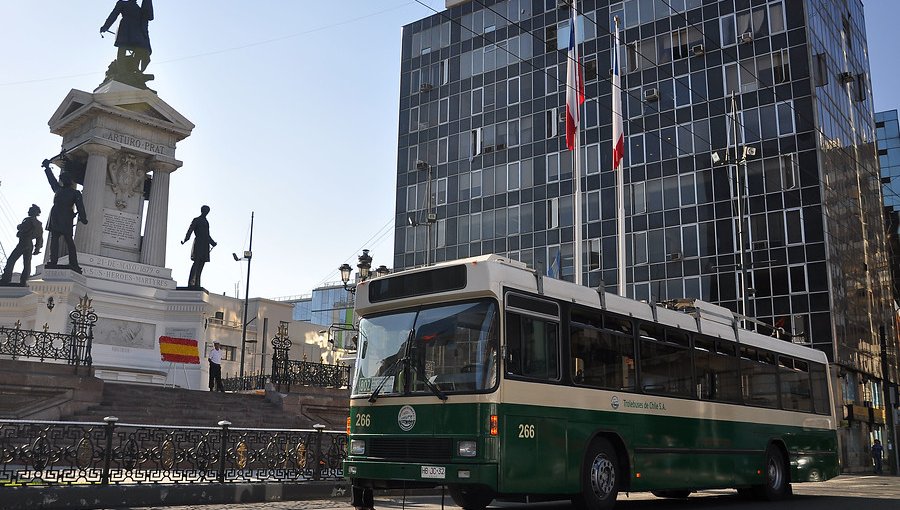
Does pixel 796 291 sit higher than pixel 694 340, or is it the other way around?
pixel 796 291

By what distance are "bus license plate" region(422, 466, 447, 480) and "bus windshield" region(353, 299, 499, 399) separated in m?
0.87

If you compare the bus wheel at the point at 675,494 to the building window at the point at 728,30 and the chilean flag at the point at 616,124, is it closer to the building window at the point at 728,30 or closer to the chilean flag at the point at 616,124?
the chilean flag at the point at 616,124

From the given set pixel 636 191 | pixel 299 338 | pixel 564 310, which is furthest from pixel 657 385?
pixel 299 338

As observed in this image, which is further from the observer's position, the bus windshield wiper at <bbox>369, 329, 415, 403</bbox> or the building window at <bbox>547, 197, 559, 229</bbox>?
the building window at <bbox>547, 197, 559, 229</bbox>

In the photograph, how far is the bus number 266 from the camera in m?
10.3

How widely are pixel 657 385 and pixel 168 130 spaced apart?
26.8 metres

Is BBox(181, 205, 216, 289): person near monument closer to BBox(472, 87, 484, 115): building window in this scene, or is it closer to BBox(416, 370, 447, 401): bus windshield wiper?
BBox(416, 370, 447, 401): bus windshield wiper

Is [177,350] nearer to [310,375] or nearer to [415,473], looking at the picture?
[310,375]

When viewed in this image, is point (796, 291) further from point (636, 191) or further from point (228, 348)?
point (228, 348)

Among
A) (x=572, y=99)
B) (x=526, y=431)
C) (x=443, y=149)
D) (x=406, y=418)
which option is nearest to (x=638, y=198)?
(x=443, y=149)

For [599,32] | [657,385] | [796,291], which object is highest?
[599,32]

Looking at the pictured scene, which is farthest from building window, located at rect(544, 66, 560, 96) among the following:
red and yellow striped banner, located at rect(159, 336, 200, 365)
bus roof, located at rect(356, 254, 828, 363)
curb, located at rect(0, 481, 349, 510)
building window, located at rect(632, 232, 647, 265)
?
curb, located at rect(0, 481, 349, 510)

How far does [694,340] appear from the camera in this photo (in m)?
14.1

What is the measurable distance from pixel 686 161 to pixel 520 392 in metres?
40.5
